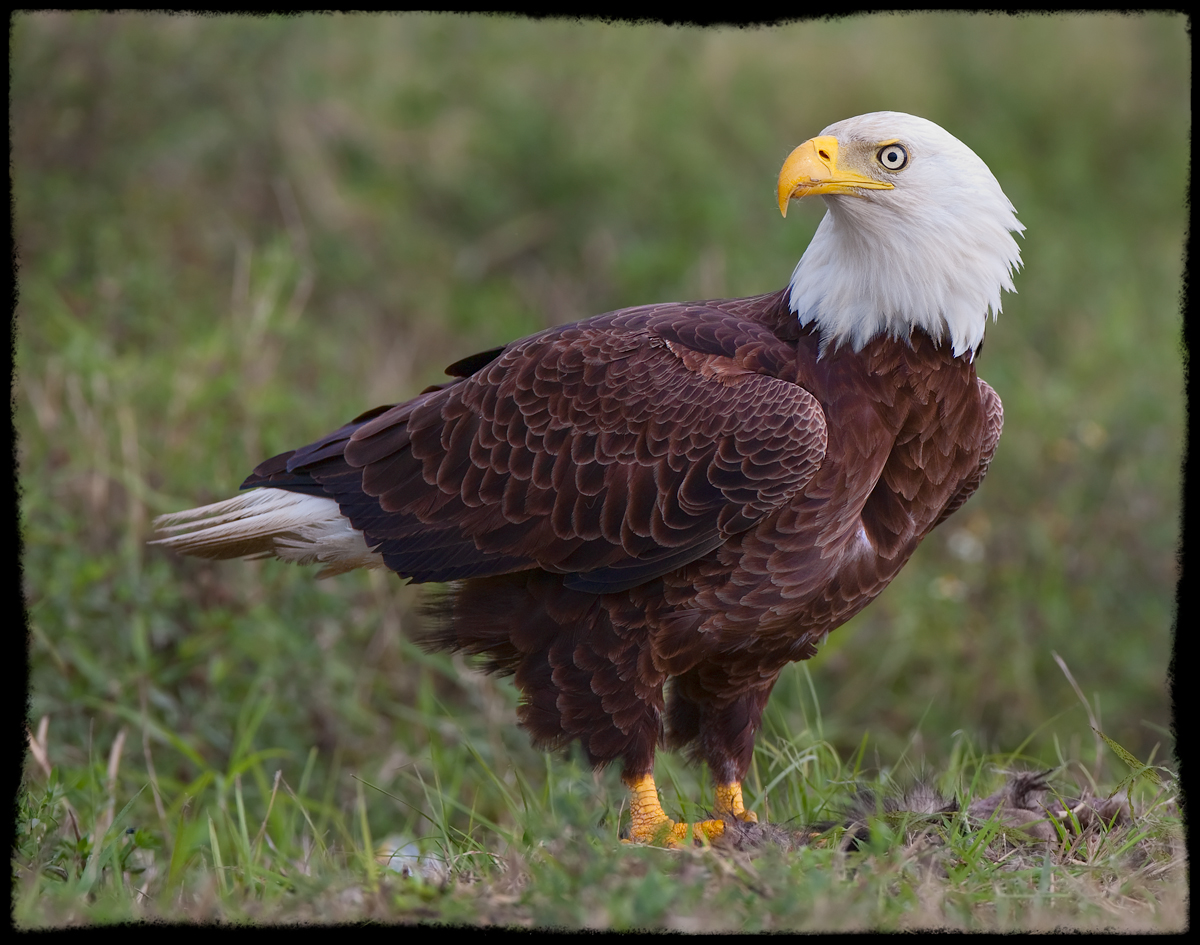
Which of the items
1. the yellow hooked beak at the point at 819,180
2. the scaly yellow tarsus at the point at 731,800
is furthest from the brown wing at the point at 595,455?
the scaly yellow tarsus at the point at 731,800

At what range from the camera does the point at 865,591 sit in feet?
12.5

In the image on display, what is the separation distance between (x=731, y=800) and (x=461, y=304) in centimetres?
534

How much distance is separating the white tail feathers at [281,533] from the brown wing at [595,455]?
0.12 meters

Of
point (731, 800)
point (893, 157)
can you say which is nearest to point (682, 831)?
point (731, 800)

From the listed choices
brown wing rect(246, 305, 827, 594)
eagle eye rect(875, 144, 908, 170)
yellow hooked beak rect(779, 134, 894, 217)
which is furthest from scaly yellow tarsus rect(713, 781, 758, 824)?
eagle eye rect(875, 144, 908, 170)

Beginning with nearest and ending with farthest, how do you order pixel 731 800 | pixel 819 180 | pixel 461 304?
pixel 819 180
pixel 731 800
pixel 461 304

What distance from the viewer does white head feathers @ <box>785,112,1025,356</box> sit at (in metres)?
3.57

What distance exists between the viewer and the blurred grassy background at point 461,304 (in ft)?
17.6

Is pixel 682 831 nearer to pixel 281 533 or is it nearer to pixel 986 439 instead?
pixel 986 439

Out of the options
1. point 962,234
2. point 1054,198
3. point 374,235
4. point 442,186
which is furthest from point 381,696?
point 1054,198

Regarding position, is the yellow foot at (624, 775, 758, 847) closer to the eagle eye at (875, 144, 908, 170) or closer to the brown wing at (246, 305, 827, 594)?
the brown wing at (246, 305, 827, 594)

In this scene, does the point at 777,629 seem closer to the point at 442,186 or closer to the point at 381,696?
the point at 381,696

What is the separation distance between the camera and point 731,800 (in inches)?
164

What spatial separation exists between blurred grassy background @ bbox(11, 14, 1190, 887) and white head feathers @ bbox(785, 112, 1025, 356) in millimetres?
1440
